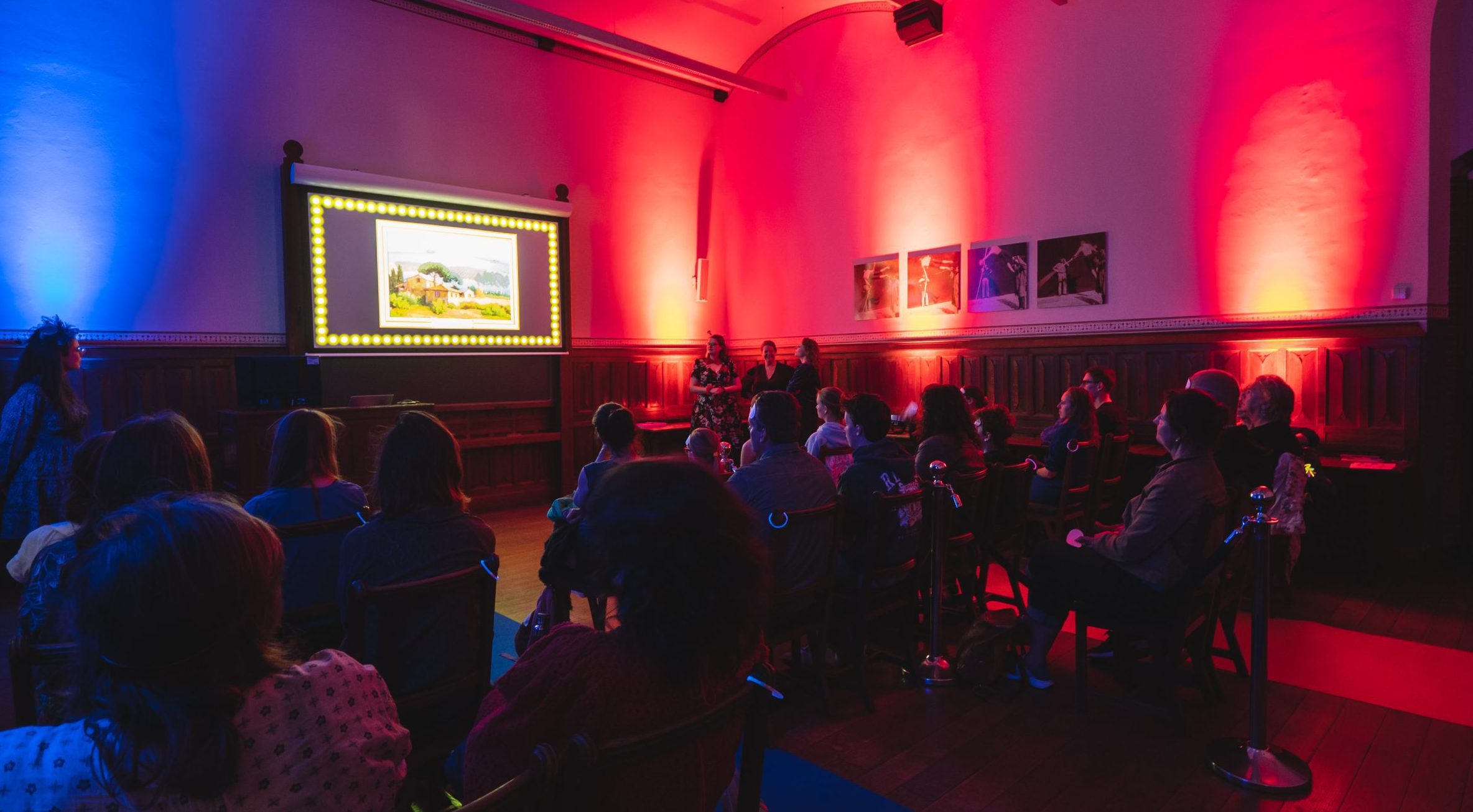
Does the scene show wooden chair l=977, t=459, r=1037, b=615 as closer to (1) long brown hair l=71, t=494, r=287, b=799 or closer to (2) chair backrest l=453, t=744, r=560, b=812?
(2) chair backrest l=453, t=744, r=560, b=812

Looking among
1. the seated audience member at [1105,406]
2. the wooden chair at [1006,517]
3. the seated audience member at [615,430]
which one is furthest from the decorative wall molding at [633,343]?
the wooden chair at [1006,517]

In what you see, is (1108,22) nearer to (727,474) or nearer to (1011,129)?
(1011,129)

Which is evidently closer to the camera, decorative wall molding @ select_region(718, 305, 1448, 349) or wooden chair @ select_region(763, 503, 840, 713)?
wooden chair @ select_region(763, 503, 840, 713)

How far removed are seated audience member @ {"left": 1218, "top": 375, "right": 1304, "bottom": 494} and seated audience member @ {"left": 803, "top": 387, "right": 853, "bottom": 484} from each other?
76.1 inches

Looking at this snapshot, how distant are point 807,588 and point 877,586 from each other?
44cm

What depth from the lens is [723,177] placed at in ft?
31.3

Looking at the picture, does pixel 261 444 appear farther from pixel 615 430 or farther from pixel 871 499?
pixel 871 499

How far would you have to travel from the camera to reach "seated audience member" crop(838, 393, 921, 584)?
10.8 feet

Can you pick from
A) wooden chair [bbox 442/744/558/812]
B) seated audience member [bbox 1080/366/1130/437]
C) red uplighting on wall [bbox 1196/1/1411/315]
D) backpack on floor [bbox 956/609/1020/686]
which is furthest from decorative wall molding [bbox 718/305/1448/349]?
wooden chair [bbox 442/744/558/812]

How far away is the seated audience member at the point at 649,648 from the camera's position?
4.10 ft

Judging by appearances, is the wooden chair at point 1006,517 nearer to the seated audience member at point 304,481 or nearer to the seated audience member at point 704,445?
the seated audience member at point 704,445

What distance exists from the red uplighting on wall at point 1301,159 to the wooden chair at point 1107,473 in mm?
1816

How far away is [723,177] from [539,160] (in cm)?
238

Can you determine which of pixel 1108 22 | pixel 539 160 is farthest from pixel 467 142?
pixel 1108 22
